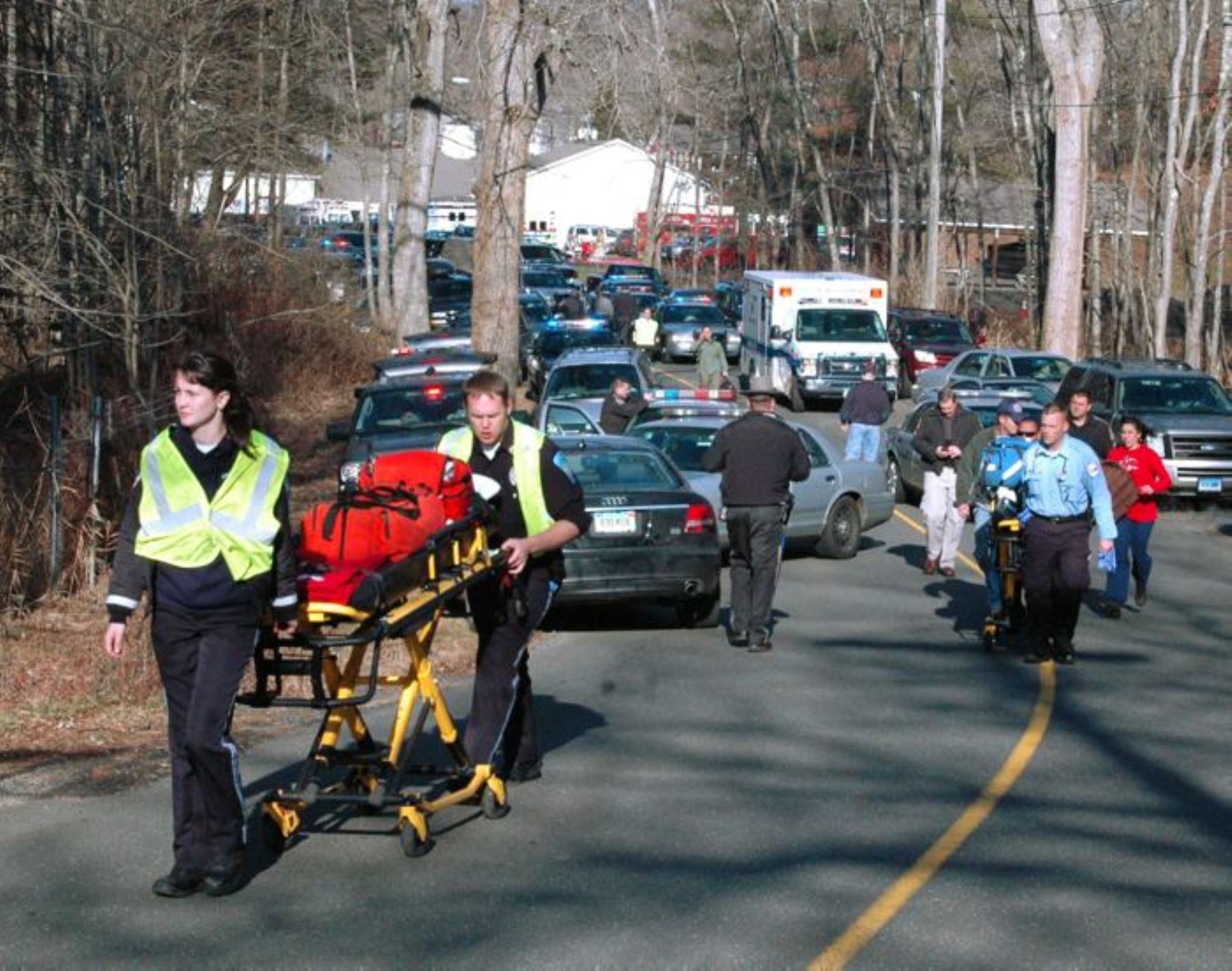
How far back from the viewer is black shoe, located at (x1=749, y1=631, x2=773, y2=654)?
1448cm

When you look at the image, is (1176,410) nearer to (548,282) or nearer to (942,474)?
(942,474)

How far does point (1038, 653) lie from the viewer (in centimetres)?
1395

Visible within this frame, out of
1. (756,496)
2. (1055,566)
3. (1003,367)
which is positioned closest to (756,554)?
(756,496)

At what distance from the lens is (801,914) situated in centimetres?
733

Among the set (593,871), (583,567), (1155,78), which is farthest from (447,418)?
(1155,78)

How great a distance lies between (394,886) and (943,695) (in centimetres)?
583

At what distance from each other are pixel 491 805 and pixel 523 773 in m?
0.72

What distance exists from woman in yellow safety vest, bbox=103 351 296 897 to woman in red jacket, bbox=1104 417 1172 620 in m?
10.9

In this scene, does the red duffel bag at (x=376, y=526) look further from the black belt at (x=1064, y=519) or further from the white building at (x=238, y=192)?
the white building at (x=238, y=192)

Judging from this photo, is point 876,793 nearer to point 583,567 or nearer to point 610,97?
point 583,567

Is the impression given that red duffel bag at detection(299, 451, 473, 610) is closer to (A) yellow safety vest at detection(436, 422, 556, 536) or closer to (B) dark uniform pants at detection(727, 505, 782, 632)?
(A) yellow safety vest at detection(436, 422, 556, 536)

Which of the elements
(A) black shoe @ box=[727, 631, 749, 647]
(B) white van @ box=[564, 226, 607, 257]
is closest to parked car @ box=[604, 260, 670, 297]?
(B) white van @ box=[564, 226, 607, 257]

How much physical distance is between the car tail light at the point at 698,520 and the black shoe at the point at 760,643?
1.18 m

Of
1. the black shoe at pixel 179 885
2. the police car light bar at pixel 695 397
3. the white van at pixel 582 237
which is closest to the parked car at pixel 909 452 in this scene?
the police car light bar at pixel 695 397
